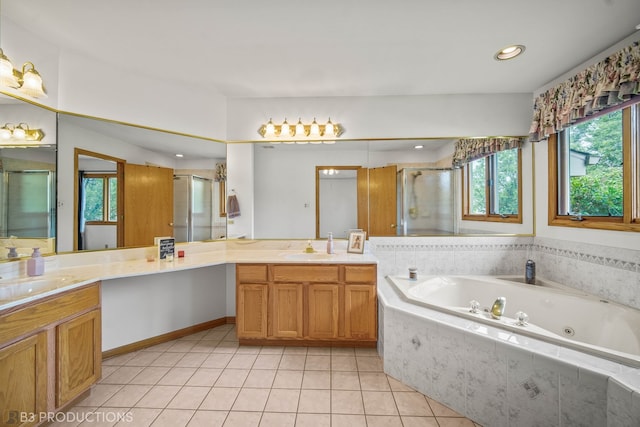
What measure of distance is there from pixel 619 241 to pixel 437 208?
50.2 inches

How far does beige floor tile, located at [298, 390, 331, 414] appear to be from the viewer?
165 cm

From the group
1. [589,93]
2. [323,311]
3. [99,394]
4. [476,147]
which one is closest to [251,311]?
[323,311]

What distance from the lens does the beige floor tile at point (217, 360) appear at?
2.14m

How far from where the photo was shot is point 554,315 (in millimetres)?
2111

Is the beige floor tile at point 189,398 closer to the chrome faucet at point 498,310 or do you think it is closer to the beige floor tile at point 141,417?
the beige floor tile at point 141,417

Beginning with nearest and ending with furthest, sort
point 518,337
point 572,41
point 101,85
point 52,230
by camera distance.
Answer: point 518,337, point 572,41, point 52,230, point 101,85

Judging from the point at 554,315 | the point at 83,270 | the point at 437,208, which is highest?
the point at 437,208

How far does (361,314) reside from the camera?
2322 millimetres

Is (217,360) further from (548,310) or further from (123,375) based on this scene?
(548,310)

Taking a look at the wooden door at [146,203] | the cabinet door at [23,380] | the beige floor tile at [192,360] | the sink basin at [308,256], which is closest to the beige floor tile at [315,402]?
the beige floor tile at [192,360]

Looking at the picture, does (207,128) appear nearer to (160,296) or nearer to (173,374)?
(160,296)

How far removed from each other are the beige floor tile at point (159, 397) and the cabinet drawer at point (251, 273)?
0.87 meters

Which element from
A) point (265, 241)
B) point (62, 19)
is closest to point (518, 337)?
point (265, 241)

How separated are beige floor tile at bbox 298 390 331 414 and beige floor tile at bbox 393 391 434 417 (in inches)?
17.5
